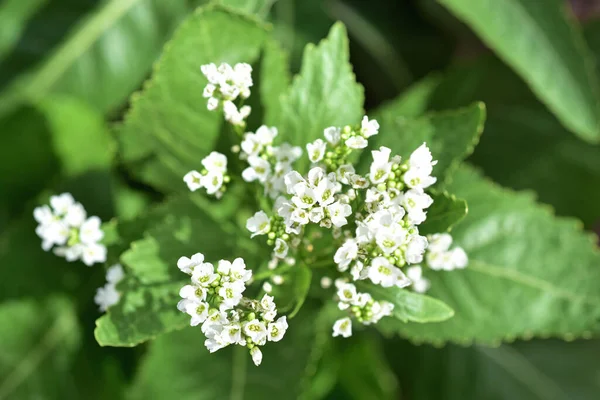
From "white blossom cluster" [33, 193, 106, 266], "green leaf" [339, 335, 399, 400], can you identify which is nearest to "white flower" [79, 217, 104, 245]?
"white blossom cluster" [33, 193, 106, 266]

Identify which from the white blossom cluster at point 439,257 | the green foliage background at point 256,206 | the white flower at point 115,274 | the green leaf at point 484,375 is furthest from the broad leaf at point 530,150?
the white flower at point 115,274

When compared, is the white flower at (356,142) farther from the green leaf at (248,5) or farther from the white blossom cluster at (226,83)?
the green leaf at (248,5)

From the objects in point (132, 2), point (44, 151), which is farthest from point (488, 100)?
point (44, 151)

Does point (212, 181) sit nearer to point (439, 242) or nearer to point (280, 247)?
point (280, 247)

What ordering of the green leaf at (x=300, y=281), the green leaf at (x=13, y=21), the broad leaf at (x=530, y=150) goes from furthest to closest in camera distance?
the broad leaf at (x=530, y=150) < the green leaf at (x=13, y=21) < the green leaf at (x=300, y=281)

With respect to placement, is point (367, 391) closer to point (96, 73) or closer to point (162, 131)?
point (162, 131)

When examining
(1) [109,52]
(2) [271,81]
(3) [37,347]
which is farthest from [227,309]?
(1) [109,52]

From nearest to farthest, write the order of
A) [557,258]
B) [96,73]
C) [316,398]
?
[557,258], [96,73], [316,398]
